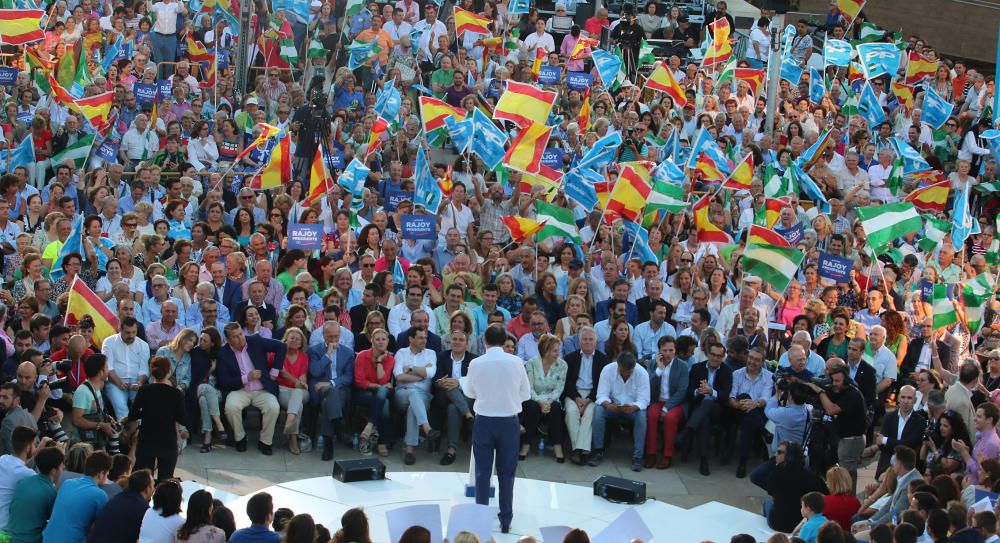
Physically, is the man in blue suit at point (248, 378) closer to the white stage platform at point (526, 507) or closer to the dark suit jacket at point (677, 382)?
the white stage platform at point (526, 507)

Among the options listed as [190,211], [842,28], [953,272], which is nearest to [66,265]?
[190,211]

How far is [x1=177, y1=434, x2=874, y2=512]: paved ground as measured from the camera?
14.2 meters

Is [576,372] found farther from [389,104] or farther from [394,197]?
[389,104]

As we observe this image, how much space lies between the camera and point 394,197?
19.2 metres

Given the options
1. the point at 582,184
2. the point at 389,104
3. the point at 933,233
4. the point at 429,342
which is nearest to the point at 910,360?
the point at 933,233

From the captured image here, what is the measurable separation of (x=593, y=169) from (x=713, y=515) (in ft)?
22.2

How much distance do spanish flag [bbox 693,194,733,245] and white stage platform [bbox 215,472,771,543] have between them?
17.1ft

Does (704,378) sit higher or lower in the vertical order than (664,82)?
lower

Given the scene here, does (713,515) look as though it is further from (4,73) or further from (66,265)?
(4,73)

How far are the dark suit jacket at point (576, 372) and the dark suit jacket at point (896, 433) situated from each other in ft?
9.14

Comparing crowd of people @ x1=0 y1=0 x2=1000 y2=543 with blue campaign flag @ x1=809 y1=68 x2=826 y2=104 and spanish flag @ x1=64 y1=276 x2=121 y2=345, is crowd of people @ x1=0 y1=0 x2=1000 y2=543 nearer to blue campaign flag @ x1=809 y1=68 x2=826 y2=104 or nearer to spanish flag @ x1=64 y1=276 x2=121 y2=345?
spanish flag @ x1=64 y1=276 x2=121 y2=345

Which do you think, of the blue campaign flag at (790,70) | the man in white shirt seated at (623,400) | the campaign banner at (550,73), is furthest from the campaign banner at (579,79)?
the man in white shirt seated at (623,400)

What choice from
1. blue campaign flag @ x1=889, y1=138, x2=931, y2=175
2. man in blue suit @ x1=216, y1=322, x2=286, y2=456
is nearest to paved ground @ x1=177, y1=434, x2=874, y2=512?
man in blue suit @ x1=216, y1=322, x2=286, y2=456

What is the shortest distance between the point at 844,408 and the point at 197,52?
13144 millimetres
